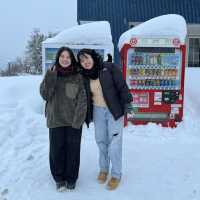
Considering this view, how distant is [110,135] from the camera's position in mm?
4652

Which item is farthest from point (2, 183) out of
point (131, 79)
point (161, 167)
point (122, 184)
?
point (131, 79)

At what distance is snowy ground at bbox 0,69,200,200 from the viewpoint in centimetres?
460

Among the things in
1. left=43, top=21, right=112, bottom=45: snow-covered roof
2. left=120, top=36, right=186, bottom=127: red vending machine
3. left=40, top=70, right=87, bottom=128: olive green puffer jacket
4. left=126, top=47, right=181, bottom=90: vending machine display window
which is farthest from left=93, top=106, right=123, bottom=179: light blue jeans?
left=43, top=21, right=112, bottom=45: snow-covered roof

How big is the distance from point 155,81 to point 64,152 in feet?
11.4

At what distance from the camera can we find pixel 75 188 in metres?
4.70

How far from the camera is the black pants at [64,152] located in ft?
14.9

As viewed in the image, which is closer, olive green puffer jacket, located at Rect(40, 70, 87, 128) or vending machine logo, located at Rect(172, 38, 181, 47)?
olive green puffer jacket, located at Rect(40, 70, 87, 128)

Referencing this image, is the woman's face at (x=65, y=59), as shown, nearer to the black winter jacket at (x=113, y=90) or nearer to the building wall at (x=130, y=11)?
the black winter jacket at (x=113, y=90)

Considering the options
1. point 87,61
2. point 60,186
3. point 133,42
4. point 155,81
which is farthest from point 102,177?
point 133,42

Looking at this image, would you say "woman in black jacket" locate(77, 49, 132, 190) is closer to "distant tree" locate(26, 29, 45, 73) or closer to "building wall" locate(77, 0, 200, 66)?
"building wall" locate(77, 0, 200, 66)

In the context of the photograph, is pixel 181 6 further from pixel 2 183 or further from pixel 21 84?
pixel 2 183

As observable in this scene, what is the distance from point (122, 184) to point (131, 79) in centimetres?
316

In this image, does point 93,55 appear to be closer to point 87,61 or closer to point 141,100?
point 87,61

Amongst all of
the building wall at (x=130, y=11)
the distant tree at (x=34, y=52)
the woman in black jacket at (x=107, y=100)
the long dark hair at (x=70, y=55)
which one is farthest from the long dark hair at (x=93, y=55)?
the distant tree at (x=34, y=52)
